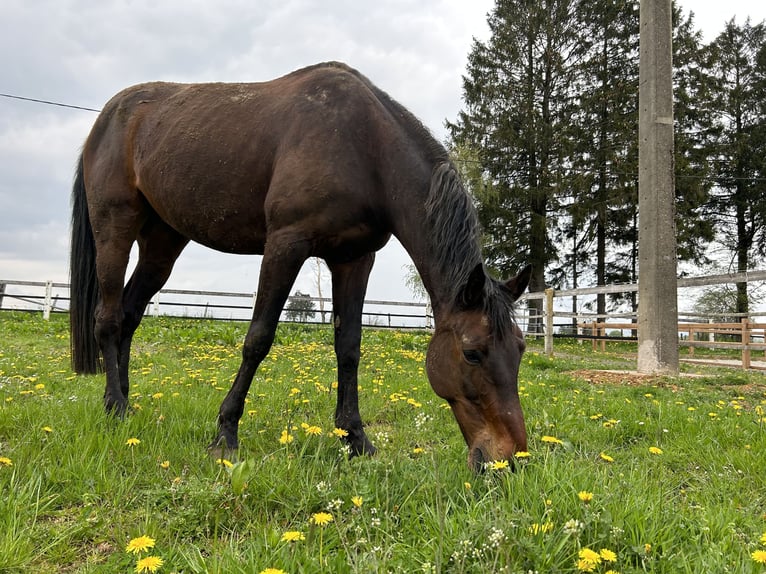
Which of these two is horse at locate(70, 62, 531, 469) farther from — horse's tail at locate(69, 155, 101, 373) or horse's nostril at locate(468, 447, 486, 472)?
horse's tail at locate(69, 155, 101, 373)

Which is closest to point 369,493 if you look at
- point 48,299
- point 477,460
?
point 477,460

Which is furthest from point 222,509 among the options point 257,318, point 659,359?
point 659,359

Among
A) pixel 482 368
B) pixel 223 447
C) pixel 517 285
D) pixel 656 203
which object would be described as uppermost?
pixel 656 203

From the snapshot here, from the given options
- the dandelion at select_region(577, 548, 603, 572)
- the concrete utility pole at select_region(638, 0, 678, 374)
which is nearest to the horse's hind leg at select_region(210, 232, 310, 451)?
the dandelion at select_region(577, 548, 603, 572)

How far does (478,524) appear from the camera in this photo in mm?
1473

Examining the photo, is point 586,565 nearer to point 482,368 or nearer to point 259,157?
point 482,368

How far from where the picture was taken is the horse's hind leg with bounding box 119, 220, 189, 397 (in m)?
4.09

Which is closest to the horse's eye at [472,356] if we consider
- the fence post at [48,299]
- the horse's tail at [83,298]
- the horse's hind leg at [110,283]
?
the horse's hind leg at [110,283]

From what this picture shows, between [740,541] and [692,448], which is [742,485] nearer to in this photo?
[692,448]

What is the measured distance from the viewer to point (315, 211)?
9.08 feet

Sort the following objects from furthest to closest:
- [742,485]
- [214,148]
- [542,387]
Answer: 1. [542,387]
2. [214,148]
3. [742,485]

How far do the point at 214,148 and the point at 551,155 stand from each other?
21527mm

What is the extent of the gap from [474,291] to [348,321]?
1.17 meters

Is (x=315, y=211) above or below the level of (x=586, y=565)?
above
